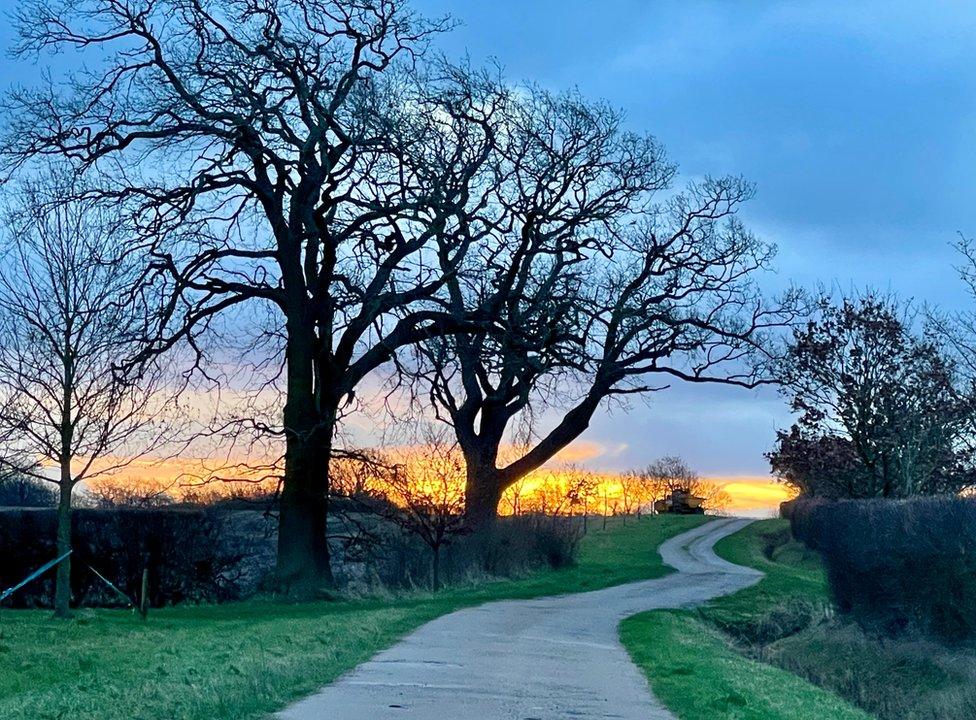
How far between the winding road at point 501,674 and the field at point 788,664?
528 millimetres

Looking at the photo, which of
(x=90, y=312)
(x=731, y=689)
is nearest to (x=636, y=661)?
(x=731, y=689)

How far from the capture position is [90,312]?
23.8 m

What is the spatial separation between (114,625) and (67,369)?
16.2 feet

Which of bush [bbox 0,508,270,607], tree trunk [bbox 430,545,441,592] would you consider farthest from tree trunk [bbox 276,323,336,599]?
bush [bbox 0,508,270,607]

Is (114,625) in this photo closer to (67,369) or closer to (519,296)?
(67,369)

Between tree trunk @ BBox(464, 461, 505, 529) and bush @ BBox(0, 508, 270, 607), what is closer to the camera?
bush @ BBox(0, 508, 270, 607)

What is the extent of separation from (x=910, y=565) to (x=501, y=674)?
1235 cm

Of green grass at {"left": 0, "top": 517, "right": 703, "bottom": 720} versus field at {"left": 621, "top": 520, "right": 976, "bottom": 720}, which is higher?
green grass at {"left": 0, "top": 517, "right": 703, "bottom": 720}

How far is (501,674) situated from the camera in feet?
45.8

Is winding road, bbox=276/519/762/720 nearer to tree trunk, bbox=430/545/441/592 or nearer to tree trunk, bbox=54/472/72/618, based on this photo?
tree trunk, bbox=430/545/441/592

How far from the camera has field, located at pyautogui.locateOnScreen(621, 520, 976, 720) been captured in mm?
13523

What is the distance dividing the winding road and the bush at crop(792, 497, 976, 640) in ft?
16.6

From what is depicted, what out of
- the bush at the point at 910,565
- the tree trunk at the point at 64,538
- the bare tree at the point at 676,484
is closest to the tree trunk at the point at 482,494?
the bush at the point at 910,565

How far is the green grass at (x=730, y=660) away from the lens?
503 inches
